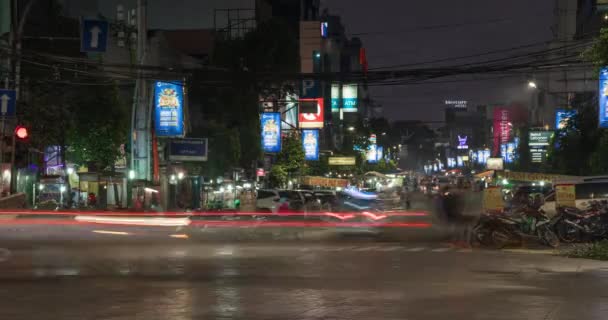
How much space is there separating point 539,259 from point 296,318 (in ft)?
33.6

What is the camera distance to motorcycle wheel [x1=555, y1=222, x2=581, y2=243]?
963 inches

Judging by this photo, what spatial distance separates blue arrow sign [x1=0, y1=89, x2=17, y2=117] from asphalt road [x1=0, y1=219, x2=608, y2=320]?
6631mm

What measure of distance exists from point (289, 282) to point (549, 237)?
1143 centimetres

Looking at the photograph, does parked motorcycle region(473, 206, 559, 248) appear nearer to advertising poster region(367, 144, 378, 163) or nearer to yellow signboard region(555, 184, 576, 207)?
yellow signboard region(555, 184, 576, 207)

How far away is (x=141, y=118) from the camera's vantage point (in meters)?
33.5

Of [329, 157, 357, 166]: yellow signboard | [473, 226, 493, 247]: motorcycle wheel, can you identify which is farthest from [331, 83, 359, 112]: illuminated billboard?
[473, 226, 493, 247]: motorcycle wheel

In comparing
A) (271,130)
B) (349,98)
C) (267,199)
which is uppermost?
(349,98)

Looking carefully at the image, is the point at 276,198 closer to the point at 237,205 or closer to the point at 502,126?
the point at 237,205

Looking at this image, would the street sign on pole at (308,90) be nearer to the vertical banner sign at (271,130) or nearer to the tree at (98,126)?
the vertical banner sign at (271,130)

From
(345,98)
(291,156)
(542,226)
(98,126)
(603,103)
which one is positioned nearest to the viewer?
(542,226)

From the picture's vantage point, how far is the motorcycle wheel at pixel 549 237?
76.7 ft

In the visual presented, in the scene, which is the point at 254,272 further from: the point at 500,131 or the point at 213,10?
the point at 500,131

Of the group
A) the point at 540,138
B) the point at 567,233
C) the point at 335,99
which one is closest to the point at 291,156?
the point at 540,138

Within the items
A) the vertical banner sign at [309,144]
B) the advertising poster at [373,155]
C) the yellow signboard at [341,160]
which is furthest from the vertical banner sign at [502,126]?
the vertical banner sign at [309,144]
